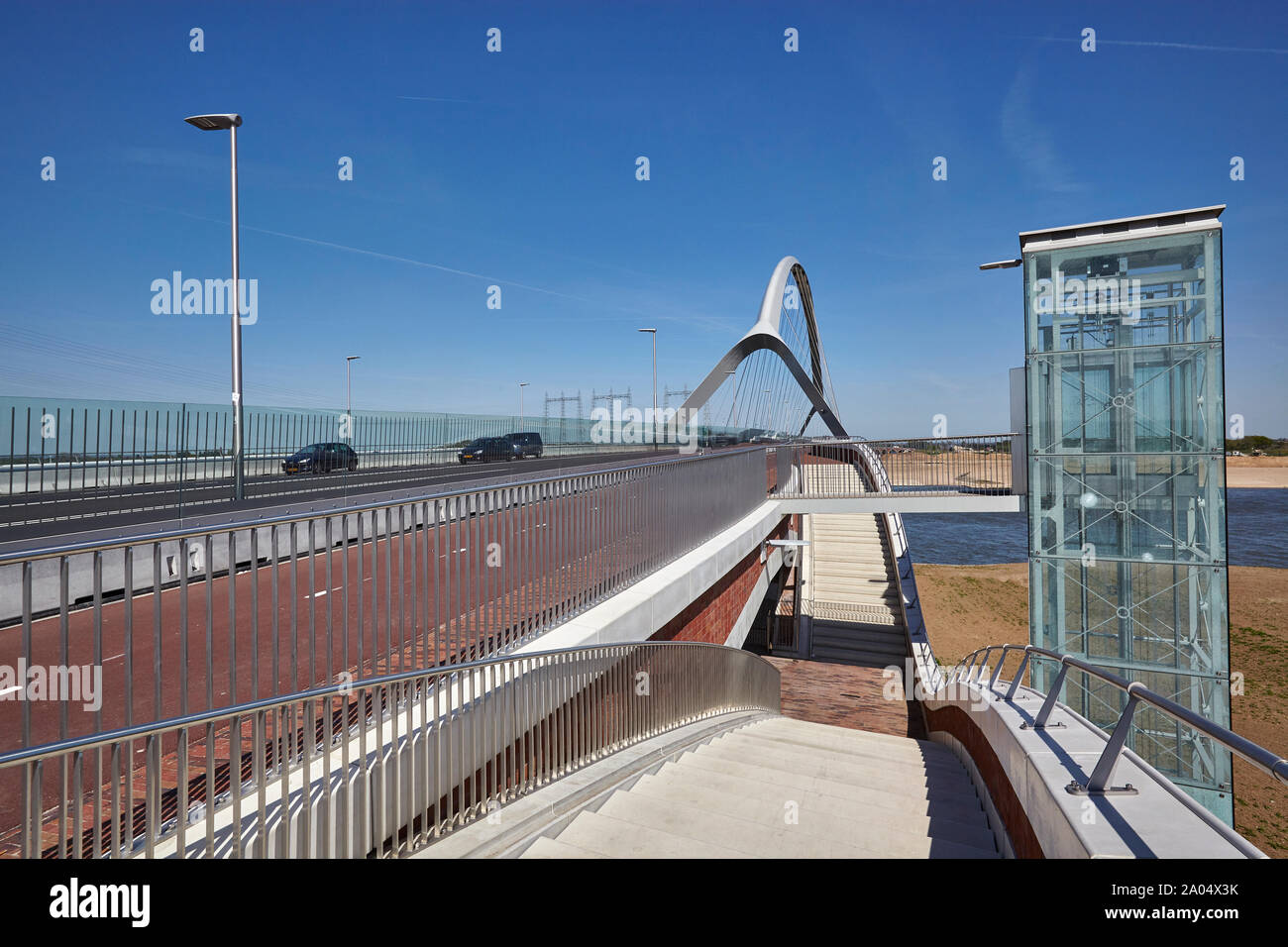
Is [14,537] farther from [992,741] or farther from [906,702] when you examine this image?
[906,702]

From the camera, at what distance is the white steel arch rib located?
29562 millimetres

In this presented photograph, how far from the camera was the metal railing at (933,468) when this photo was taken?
53.2 ft

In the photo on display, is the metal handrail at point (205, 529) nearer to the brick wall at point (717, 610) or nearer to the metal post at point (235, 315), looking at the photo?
the brick wall at point (717, 610)

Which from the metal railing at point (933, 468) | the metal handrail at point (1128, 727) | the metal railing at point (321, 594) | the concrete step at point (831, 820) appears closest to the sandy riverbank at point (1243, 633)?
the metal railing at point (933, 468)

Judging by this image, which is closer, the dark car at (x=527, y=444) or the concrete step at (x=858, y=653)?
the concrete step at (x=858, y=653)

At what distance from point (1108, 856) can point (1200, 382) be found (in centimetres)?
1101

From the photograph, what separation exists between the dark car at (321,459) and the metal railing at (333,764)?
48.6 feet

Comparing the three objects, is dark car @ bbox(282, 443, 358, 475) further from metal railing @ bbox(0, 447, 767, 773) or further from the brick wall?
the brick wall

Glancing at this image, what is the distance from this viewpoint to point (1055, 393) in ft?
38.3

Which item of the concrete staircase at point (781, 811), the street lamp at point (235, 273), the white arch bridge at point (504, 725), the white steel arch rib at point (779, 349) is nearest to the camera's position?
the white arch bridge at point (504, 725)

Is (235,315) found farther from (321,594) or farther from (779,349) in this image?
(779,349)

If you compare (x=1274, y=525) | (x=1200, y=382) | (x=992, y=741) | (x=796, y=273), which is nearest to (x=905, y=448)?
(x=1200, y=382)

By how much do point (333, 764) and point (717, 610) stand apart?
27.5 feet

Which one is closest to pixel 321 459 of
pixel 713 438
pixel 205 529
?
pixel 205 529
